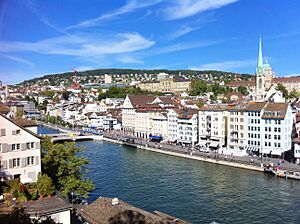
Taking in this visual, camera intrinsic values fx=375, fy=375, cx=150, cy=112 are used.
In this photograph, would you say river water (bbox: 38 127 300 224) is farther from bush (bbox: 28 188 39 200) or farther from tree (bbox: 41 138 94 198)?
bush (bbox: 28 188 39 200)

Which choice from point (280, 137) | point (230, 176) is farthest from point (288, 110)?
point (230, 176)

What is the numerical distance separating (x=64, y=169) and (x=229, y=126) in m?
23.9

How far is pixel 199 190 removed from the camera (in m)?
23.6

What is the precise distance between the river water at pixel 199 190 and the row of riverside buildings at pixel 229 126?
5.72m

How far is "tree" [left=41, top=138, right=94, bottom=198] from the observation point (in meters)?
17.1

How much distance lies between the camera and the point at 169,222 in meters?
11.0

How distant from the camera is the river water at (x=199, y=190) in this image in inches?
749

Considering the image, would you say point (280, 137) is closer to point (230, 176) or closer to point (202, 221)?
point (230, 176)

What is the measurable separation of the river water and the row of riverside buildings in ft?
18.8

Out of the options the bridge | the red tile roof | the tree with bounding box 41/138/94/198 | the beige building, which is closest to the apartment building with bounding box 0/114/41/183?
the tree with bounding box 41/138/94/198

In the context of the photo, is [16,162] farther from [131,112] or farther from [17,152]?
[131,112]

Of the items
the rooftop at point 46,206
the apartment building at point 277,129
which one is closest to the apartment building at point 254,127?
the apartment building at point 277,129

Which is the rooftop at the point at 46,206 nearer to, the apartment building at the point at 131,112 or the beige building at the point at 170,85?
the apartment building at the point at 131,112

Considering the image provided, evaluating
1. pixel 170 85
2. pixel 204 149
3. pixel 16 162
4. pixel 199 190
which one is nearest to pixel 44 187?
pixel 16 162
